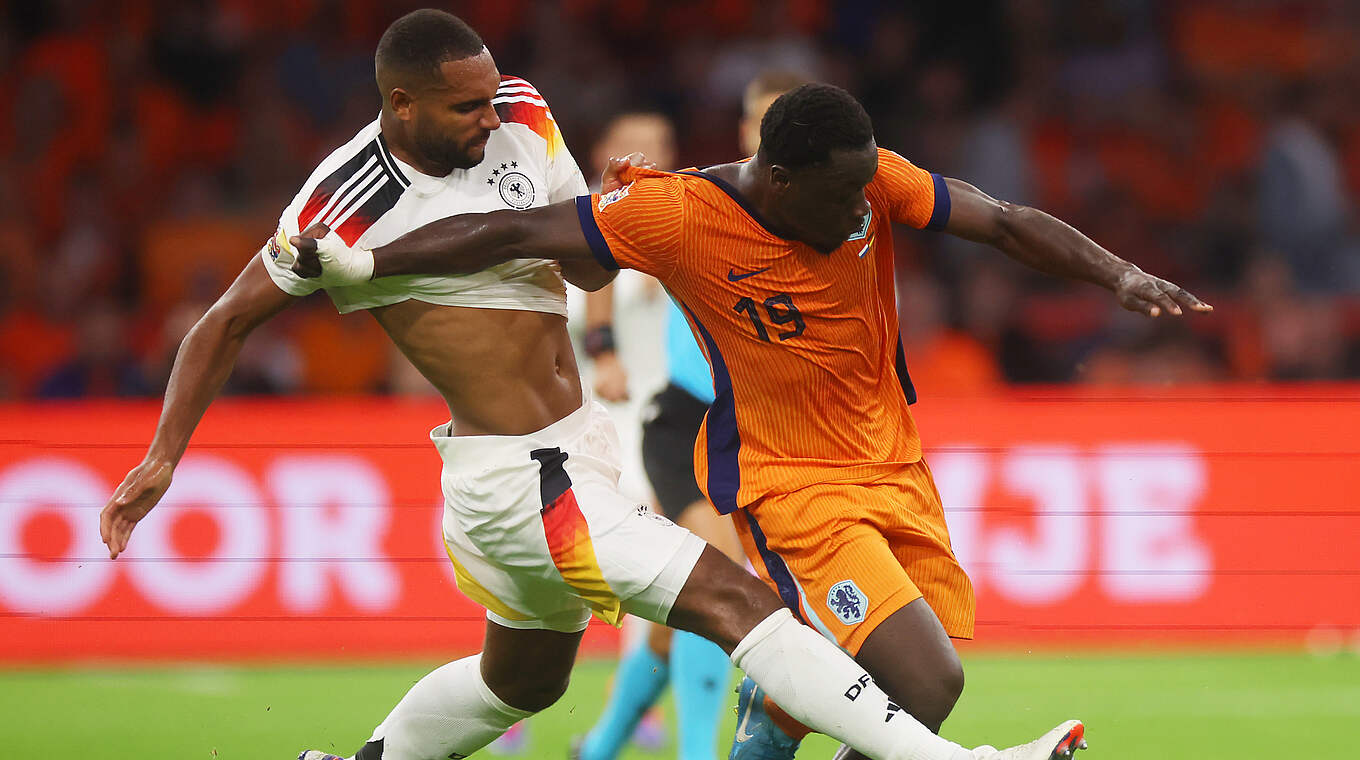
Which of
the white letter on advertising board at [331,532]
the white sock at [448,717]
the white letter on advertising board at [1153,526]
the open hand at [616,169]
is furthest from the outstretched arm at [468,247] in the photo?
the white letter on advertising board at [1153,526]

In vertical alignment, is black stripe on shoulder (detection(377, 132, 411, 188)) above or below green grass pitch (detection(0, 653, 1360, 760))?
above

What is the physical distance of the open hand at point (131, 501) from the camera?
403 cm

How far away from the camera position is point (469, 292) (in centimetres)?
411

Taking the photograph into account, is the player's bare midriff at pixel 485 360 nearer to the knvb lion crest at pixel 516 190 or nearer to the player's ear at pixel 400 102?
the knvb lion crest at pixel 516 190

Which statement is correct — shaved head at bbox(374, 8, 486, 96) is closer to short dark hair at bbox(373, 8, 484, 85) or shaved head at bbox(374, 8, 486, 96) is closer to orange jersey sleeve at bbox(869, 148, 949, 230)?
short dark hair at bbox(373, 8, 484, 85)

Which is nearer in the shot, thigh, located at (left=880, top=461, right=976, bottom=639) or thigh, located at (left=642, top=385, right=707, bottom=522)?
thigh, located at (left=880, top=461, right=976, bottom=639)

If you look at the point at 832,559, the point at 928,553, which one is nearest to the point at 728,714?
the point at 928,553

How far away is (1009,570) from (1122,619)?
723 mm

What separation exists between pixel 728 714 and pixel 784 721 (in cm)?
264

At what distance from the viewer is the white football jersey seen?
4.03m

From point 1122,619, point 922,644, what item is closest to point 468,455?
point 922,644

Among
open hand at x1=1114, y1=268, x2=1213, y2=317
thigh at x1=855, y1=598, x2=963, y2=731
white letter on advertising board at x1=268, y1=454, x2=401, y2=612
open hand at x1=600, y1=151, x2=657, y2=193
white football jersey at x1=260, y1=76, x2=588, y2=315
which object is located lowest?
white letter on advertising board at x1=268, y1=454, x2=401, y2=612

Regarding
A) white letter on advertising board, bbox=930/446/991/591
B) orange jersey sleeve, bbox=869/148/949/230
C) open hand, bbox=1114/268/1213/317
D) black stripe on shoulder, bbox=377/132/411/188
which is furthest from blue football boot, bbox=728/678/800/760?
white letter on advertising board, bbox=930/446/991/591

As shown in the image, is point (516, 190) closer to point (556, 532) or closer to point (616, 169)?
point (616, 169)
